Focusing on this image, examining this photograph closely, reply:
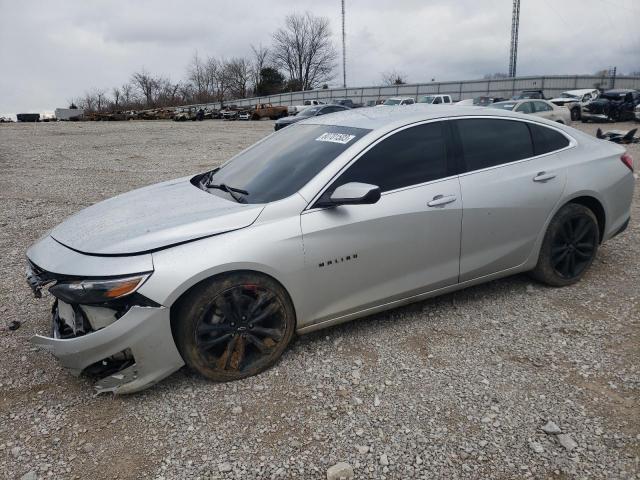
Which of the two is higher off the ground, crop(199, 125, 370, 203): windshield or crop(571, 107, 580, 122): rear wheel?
crop(199, 125, 370, 203): windshield

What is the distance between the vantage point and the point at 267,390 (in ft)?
9.48

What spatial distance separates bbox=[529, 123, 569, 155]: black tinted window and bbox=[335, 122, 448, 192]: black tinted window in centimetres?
90

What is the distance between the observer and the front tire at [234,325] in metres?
2.73

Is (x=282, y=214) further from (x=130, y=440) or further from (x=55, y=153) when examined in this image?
(x=55, y=153)

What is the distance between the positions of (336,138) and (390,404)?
179 centimetres

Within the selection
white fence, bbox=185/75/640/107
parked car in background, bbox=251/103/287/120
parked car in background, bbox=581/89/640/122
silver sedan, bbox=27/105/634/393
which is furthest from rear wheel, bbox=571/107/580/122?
white fence, bbox=185/75/640/107

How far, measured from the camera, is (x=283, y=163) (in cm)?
345

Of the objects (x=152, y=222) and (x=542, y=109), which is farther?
(x=542, y=109)

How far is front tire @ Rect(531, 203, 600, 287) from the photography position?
3.94m

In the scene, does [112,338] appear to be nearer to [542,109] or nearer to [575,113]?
[542,109]

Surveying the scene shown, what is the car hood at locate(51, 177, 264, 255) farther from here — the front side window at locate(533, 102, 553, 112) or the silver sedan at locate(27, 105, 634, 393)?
the front side window at locate(533, 102, 553, 112)

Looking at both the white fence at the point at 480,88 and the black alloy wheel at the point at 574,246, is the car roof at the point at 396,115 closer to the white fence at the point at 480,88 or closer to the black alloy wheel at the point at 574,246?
the black alloy wheel at the point at 574,246

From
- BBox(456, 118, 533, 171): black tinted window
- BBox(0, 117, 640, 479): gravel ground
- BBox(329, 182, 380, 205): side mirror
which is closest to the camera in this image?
BBox(0, 117, 640, 479): gravel ground

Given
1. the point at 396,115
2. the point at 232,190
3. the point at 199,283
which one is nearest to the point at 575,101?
the point at 396,115
